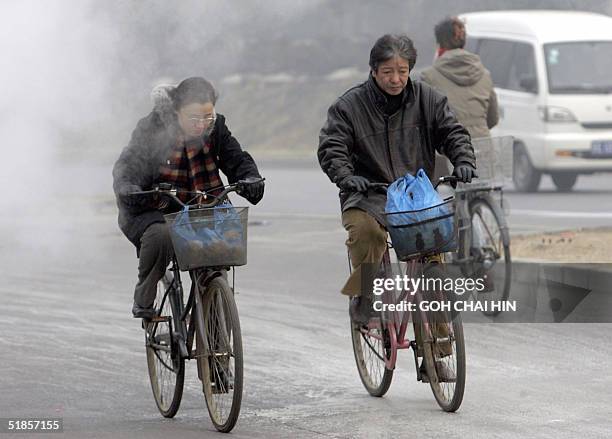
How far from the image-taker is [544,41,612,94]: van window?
773 inches

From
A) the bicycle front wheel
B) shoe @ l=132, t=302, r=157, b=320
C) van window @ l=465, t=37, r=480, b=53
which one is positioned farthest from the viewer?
van window @ l=465, t=37, r=480, b=53

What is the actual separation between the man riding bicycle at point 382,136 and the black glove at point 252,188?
0.33 m

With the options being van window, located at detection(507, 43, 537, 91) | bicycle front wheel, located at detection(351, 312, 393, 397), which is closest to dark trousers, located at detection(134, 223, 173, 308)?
bicycle front wheel, located at detection(351, 312, 393, 397)

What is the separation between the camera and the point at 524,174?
65.5ft

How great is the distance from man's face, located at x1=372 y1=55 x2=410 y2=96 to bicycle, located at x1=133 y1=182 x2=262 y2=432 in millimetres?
852

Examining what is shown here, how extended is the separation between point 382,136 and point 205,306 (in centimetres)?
117

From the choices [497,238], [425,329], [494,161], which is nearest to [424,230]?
[425,329]

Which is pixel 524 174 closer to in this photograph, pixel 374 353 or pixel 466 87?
pixel 466 87

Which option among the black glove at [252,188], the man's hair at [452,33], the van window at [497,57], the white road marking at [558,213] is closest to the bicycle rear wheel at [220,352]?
the black glove at [252,188]

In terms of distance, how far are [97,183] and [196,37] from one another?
47.2 feet

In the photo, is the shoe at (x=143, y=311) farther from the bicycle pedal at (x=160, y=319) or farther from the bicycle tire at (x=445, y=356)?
the bicycle tire at (x=445, y=356)

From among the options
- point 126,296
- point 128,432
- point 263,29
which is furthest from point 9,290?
point 128,432

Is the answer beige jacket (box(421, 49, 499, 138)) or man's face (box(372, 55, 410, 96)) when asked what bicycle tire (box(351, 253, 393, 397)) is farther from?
beige jacket (box(421, 49, 499, 138))

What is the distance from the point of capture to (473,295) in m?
9.57
